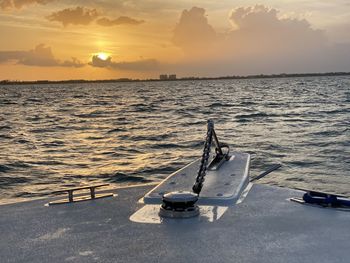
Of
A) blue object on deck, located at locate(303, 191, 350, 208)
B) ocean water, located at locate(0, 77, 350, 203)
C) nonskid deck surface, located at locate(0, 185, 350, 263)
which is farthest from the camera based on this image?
ocean water, located at locate(0, 77, 350, 203)

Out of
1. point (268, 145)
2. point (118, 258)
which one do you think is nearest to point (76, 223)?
point (118, 258)

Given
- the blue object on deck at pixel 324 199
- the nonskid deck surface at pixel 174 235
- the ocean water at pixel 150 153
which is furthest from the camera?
the ocean water at pixel 150 153

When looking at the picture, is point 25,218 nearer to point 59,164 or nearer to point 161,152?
point 59,164

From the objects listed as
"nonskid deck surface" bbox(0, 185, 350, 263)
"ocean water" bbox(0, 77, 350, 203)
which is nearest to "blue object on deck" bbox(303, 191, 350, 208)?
"nonskid deck surface" bbox(0, 185, 350, 263)

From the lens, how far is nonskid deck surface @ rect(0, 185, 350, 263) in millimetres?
4363

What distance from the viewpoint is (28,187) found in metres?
15.5

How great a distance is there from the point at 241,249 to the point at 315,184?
10835mm

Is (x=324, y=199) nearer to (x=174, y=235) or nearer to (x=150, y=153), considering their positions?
(x=174, y=235)

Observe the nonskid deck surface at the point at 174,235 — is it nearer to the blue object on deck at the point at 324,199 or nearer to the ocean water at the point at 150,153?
the blue object on deck at the point at 324,199

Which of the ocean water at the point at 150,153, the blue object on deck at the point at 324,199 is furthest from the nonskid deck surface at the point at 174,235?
the ocean water at the point at 150,153

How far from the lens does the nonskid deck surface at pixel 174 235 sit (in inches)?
172

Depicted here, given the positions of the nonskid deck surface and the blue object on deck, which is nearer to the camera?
the nonskid deck surface

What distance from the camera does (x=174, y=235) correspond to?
4.89 metres

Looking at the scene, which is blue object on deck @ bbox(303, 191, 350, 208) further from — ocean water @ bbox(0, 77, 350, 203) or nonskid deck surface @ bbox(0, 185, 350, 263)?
ocean water @ bbox(0, 77, 350, 203)
